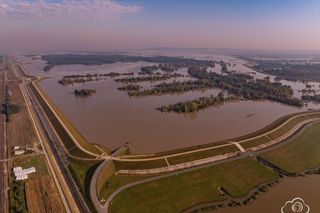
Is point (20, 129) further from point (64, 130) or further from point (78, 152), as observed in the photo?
point (78, 152)

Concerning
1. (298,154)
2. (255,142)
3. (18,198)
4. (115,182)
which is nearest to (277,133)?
(255,142)

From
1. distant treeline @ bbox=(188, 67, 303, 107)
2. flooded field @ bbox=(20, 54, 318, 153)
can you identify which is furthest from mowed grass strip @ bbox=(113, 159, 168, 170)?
distant treeline @ bbox=(188, 67, 303, 107)

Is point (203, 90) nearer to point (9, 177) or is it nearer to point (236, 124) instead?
point (236, 124)

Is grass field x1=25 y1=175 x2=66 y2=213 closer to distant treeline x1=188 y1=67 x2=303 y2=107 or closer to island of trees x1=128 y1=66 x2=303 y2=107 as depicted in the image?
island of trees x1=128 y1=66 x2=303 y2=107

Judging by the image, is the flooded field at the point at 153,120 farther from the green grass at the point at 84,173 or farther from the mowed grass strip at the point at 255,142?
the green grass at the point at 84,173

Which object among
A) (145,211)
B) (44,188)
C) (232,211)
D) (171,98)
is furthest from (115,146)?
(171,98)

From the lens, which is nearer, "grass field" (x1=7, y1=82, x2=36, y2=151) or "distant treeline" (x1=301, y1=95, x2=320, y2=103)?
"grass field" (x1=7, y1=82, x2=36, y2=151)
